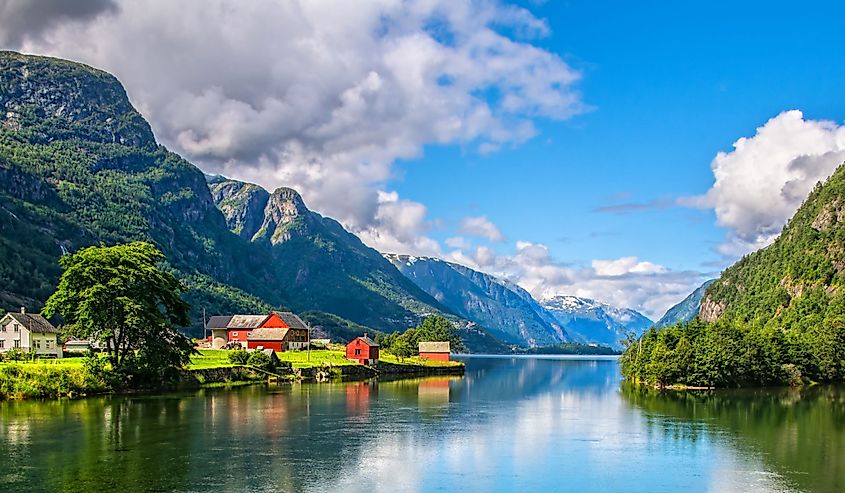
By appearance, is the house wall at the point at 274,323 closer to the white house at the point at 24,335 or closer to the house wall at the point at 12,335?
the white house at the point at 24,335

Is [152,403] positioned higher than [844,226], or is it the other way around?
[844,226]

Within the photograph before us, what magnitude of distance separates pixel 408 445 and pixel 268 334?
4091 inches

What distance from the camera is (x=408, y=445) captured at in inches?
1890

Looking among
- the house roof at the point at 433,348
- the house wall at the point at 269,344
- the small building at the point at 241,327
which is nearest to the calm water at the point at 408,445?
the house wall at the point at 269,344

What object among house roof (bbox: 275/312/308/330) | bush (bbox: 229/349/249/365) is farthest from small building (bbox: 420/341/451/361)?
bush (bbox: 229/349/249/365)

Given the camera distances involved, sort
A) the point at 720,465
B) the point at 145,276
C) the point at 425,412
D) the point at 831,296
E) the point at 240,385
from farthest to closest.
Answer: the point at 831,296 → the point at 240,385 → the point at 145,276 → the point at 425,412 → the point at 720,465

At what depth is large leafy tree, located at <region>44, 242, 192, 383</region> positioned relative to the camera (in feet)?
260

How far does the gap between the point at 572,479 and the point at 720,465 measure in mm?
10265

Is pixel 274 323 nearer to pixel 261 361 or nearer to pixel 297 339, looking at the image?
pixel 297 339

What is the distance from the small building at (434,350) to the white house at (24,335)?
267 ft

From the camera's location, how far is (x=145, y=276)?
83.0m

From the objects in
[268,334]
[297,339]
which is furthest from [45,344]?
[297,339]

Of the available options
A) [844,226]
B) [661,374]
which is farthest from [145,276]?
Answer: [844,226]

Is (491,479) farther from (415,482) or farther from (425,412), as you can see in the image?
(425,412)
